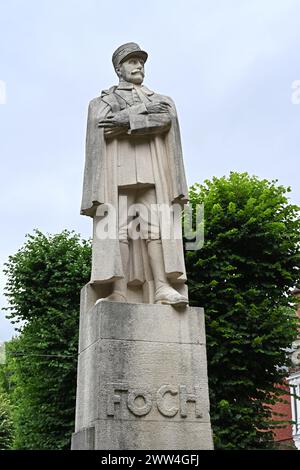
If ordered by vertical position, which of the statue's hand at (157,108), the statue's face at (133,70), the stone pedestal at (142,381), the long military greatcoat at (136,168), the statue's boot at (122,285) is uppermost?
the statue's face at (133,70)

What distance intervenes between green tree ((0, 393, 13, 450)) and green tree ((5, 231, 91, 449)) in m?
14.7

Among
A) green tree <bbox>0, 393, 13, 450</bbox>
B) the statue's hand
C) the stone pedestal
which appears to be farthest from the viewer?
green tree <bbox>0, 393, 13, 450</bbox>

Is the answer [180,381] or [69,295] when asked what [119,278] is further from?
[69,295]

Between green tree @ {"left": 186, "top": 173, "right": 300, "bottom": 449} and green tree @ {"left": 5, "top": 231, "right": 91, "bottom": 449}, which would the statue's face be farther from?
green tree @ {"left": 5, "top": 231, "right": 91, "bottom": 449}

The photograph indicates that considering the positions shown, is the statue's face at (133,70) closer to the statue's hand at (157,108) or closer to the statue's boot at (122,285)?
→ the statue's hand at (157,108)

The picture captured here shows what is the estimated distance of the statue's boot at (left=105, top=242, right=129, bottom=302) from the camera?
327 inches

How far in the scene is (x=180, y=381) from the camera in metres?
7.75

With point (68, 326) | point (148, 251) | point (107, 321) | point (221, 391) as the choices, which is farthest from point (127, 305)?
point (68, 326)

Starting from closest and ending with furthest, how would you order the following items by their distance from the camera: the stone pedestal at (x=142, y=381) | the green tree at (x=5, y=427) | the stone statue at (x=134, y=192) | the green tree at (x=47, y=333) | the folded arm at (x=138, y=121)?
1. the stone pedestal at (x=142, y=381)
2. the stone statue at (x=134, y=192)
3. the folded arm at (x=138, y=121)
4. the green tree at (x=47, y=333)
5. the green tree at (x=5, y=427)

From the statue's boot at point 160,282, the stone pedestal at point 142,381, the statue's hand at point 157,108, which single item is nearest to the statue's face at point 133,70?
the statue's hand at point 157,108

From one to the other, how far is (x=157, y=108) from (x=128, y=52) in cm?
109

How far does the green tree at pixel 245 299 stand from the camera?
1858 centimetres

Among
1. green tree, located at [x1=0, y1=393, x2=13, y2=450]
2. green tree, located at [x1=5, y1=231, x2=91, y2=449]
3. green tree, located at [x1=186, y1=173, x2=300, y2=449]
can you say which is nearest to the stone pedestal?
green tree, located at [x1=186, y1=173, x2=300, y2=449]
